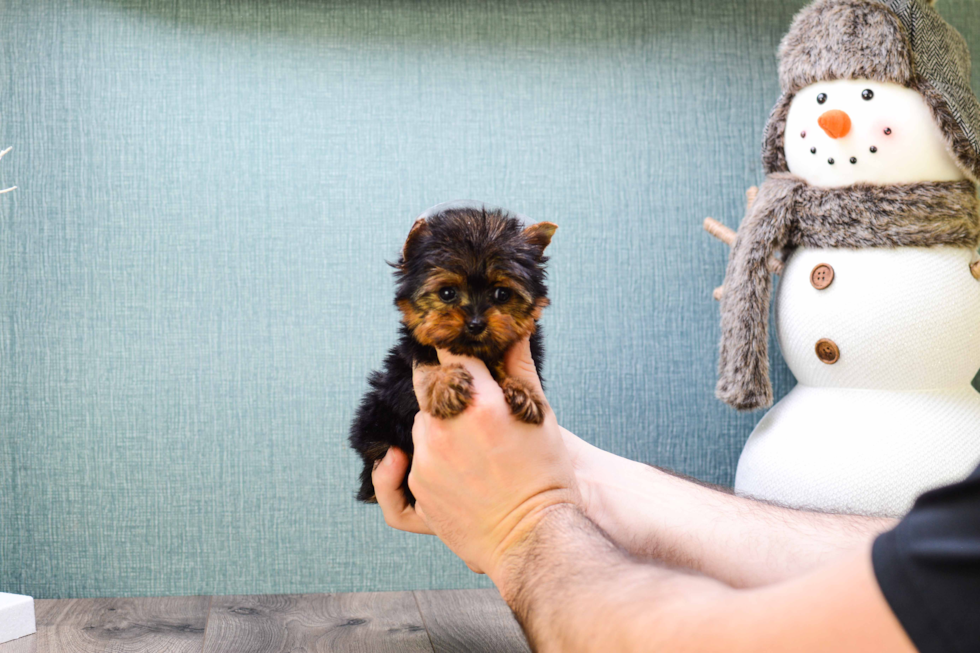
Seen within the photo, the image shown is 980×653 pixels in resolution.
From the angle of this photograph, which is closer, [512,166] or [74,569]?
[74,569]

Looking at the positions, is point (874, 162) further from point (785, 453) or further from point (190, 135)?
point (190, 135)

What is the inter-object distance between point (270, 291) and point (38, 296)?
75cm

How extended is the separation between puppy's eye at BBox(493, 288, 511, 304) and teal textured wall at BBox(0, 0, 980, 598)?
3.92 ft

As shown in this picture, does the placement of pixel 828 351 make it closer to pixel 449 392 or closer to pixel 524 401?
pixel 524 401

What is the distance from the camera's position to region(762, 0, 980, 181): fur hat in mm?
1996

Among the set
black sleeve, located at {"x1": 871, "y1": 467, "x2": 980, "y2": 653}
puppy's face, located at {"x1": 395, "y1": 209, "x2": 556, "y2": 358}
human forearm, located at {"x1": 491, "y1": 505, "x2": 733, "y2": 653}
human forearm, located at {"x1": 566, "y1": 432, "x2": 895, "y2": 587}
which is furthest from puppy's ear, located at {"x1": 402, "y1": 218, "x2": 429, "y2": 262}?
black sleeve, located at {"x1": 871, "y1": 467, "x2": 980, "y2": 653}

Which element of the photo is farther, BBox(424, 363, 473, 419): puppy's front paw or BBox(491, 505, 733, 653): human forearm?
BBox(424, 363, 473, 419): puppy's front paw

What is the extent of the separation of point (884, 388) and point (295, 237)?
1953 mm

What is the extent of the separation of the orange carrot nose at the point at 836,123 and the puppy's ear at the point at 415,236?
1.30 metres

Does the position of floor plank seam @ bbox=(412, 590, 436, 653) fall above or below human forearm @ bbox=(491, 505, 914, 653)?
below

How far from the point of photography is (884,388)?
209 cm

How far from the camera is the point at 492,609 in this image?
2238mm

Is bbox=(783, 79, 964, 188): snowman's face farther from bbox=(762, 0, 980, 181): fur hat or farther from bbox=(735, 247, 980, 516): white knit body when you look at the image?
bbox=(735, 247, 980, 516): white knit body

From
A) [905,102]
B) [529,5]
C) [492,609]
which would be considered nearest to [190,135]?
[529,5]
